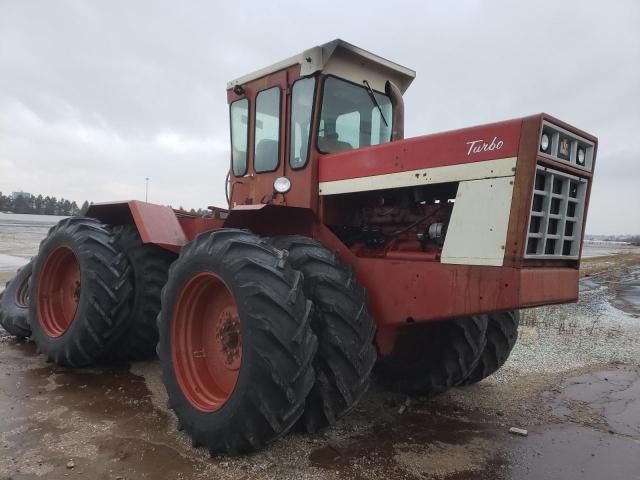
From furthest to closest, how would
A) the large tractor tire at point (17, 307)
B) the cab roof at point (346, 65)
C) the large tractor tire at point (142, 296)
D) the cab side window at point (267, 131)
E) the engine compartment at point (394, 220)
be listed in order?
the large tractor tire at point (17, 307) < the large tractor tire at point (142, 296) < the cab side window at point (267, 131) < the cab roof at point (346, 65) < the engine compartment at point (394, 220)

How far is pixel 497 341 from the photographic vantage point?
4551mm

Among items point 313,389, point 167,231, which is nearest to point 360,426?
point 313,389

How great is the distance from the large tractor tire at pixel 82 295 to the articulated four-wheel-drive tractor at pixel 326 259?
2 cm

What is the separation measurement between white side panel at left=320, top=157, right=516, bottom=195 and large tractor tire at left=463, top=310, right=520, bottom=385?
1.81m

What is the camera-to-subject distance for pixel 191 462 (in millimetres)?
3098

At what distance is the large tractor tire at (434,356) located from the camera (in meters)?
4.20

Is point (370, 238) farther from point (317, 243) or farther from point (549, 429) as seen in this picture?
point (549, 429)

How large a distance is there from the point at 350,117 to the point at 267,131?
0.80m

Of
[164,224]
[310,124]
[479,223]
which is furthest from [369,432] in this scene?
[164,224]

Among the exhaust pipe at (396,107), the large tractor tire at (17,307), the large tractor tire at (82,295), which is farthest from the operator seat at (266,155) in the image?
the large tractor tire at (17,307)

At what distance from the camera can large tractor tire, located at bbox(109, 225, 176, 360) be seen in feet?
16.3

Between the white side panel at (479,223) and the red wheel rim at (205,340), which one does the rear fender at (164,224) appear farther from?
the white side panel at (479,223)

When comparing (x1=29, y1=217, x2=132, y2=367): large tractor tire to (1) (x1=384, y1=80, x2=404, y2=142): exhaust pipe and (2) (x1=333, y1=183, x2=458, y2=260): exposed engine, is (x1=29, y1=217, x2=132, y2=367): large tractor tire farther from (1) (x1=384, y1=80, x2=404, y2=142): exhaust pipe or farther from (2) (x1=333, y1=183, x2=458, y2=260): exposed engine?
(1) (x1=384, y1=80, x2=404, y2=142): exhaust pipe

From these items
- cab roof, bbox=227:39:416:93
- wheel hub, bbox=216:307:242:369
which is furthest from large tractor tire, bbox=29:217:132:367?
cab roof, bbox=227:39:416:93
